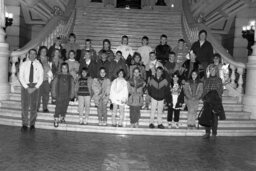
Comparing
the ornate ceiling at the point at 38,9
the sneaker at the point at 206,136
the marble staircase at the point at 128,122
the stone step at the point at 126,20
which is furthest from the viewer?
the ornate ceiling at the point at 38,9

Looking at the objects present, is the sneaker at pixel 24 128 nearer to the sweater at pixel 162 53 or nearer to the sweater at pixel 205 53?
the sweater at pixel 162 53

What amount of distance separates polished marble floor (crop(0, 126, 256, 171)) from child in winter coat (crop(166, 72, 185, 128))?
739 mm

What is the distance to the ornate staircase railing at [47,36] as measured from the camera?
11359 mm

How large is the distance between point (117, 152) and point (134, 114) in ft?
7.65

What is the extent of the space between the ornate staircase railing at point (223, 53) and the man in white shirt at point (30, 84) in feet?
19.3

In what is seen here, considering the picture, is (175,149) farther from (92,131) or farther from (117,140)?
(92,131)

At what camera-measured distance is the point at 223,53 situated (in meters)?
11.8

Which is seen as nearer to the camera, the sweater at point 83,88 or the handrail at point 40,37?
the sweater at point 83,88

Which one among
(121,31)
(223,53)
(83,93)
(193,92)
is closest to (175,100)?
(193,92)

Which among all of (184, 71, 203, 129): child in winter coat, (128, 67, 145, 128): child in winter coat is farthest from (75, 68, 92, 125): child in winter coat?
(184, 71, 203, 129): child in winter coat

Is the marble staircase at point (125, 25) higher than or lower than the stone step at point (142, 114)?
higher

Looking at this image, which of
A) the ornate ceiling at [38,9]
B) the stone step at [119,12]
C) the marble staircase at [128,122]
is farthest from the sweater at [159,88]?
the ornate ceiling at [38,9]

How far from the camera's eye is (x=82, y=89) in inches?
376

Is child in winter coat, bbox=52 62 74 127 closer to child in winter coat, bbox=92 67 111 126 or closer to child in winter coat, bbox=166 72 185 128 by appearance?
child in winter coat, bbox=92 67 111 126
